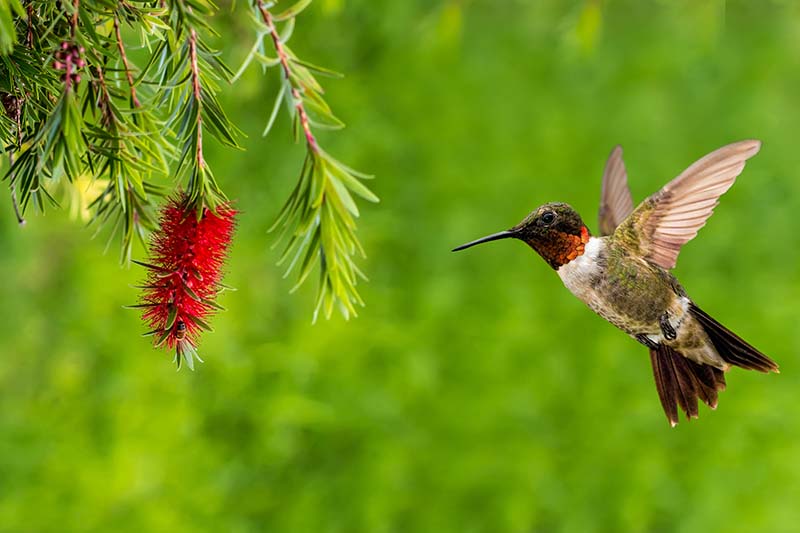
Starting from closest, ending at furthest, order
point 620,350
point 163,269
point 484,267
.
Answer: point 163,269 < point 620,350 < point 484,267

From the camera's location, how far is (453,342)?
314 centimetres

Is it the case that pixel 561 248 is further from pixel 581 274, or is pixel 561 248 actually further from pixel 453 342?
pixel 453 342

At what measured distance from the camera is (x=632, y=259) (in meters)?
0.70

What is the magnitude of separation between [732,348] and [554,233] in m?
0.14

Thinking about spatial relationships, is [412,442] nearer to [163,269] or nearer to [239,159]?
[239,159]

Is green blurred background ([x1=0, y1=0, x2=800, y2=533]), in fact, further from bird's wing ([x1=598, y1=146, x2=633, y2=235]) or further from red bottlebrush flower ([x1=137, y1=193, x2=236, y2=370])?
red bottlebrush flower ([x1=137, y1=193, x2=236, y2=370])

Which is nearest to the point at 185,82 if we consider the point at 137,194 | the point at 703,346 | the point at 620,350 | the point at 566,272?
the point at 137,194

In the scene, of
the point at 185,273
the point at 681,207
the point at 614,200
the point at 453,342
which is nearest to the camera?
the point at 185,273

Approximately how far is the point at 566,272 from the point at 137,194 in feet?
0.90

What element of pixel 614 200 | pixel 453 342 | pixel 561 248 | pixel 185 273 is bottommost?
pixel 185 273

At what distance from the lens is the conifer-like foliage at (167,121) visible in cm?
52

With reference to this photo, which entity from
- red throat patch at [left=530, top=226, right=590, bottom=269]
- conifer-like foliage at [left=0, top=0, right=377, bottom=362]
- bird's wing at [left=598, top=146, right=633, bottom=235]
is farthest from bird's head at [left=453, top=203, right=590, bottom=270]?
bird's wing at [left=598, top=146, right=633, bottom=235]

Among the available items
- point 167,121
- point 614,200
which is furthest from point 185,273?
point 614,200

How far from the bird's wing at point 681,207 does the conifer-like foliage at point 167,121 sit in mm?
237
